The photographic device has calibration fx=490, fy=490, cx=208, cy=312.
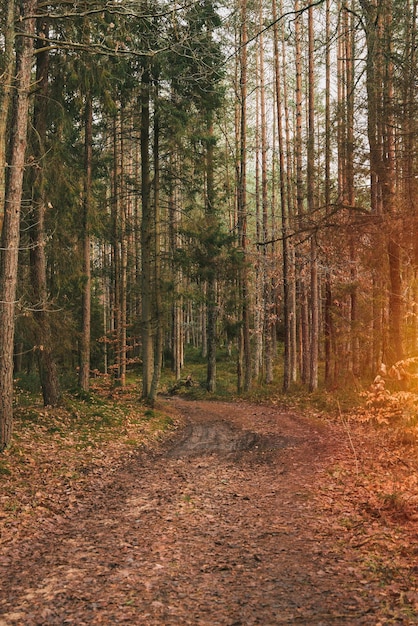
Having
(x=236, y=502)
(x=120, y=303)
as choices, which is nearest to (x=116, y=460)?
(x=236, y=502)

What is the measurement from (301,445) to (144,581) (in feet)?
21.4

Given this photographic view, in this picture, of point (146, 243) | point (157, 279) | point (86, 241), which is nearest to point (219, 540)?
point (86, 241)

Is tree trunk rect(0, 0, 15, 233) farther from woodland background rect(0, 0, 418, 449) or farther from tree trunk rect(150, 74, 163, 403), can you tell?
tree trunk rect(150, 74, 163, 403)

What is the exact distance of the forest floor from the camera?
4.06 meters

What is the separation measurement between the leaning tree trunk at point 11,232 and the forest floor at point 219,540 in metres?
1.39

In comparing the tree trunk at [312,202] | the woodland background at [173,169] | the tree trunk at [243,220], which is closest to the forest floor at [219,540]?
the woodland background at [173,169]

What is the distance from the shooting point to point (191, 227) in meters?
18.2

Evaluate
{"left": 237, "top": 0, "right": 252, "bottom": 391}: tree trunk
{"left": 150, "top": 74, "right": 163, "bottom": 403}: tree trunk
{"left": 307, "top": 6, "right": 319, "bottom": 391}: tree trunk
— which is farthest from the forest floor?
{"left": 237, "top": 0, "right": 252, "bottom": 391}: tree trunk

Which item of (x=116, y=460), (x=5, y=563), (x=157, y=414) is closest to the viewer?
(x=5, y=563)

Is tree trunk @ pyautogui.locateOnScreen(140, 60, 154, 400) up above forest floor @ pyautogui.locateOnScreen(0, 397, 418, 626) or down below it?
above

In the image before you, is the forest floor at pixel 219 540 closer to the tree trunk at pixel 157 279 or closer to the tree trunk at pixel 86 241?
the tree trunk at pixel 86 241

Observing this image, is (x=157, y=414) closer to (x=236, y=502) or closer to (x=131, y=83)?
(x=236, y=502)

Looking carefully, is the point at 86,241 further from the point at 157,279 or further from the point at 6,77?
the point at 6,77

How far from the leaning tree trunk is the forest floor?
4.56 feet
